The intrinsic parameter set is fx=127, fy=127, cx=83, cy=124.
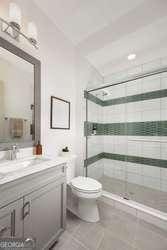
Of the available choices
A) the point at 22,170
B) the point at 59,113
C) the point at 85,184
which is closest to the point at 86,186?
the point at 85,184

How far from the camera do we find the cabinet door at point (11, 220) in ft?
2.60

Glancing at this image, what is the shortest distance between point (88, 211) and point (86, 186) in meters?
0.34

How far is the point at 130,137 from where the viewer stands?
8.97 ft

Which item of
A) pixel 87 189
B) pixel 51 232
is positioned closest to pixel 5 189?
pixel 51 232

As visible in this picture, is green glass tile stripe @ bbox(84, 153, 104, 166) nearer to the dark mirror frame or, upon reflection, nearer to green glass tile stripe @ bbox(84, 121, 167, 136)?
green glass tile stripe @ bbox(84, 121, 167, 136)

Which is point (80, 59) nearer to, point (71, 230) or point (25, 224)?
point (25, 224)

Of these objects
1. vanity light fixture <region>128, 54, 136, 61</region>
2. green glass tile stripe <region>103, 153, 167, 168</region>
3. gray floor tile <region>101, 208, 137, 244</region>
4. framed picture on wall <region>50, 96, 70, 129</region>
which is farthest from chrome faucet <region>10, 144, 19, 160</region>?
vanity light fixture <region>128, 54, 136, 61</region>

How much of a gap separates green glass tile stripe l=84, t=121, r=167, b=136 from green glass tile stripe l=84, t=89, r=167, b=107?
0.49 metres

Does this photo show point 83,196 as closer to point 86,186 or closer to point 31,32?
point 86,186

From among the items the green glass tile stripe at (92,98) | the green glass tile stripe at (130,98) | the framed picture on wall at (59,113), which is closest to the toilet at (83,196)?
the framed picture on wall at (59,113)

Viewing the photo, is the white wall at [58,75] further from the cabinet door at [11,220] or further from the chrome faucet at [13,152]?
the cabinet door at [11,220]

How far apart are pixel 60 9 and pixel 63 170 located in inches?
77.2

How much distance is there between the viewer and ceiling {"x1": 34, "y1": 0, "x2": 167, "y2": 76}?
152 cm

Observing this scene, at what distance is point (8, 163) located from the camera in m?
1.15
